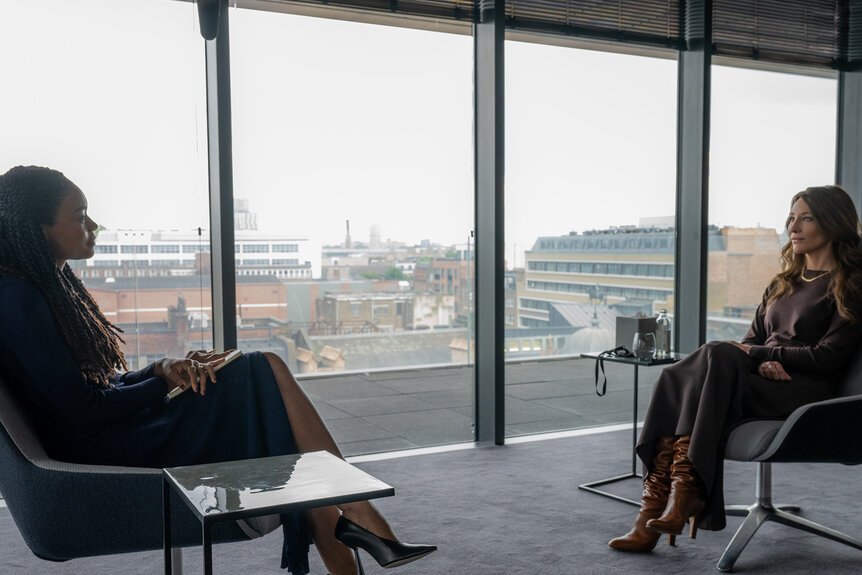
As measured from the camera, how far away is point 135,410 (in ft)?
6.84

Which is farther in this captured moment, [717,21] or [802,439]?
[717,21]

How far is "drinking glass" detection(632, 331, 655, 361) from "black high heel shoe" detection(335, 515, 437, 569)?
1710 millimetres

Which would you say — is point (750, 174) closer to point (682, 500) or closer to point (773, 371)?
point (773, 371)

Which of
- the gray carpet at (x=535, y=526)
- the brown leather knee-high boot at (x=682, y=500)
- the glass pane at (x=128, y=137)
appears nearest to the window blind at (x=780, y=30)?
the gray carpet at (x=535, y=526)

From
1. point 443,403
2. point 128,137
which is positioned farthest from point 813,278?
point 128,137

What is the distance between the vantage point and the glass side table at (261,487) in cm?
144

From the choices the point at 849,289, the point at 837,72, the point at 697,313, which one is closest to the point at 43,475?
the point at 849,289

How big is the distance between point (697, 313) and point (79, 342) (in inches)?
137

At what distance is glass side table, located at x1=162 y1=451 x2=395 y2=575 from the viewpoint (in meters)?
1.44

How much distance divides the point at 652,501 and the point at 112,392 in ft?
5.82

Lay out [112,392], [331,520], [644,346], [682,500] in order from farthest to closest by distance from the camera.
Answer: [644,346], [682,500], [112,392], [331,520]

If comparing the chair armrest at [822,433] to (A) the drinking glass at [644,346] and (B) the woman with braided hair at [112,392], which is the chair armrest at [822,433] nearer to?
(A) the drinking glass at [644,346]

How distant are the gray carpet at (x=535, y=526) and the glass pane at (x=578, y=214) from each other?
0.77 meters

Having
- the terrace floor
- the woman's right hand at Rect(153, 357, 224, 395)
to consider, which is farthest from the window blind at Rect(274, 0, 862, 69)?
the woman's right hand at Rect(153, 357, 224, 395)
